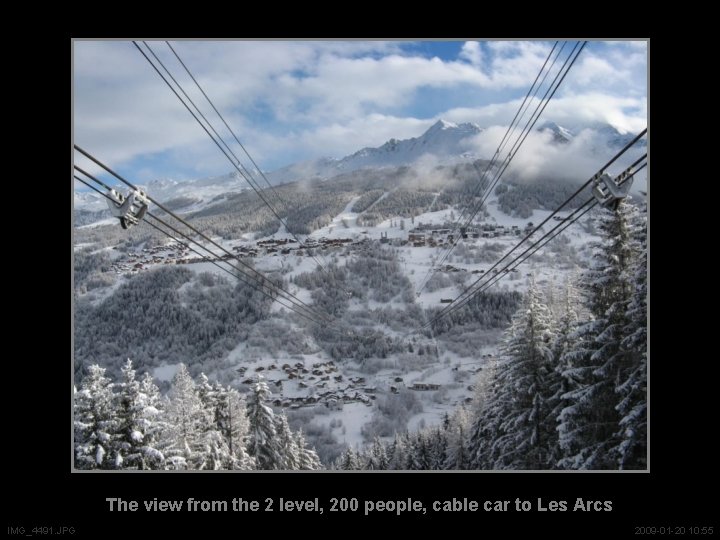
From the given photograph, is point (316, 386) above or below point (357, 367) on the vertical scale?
below

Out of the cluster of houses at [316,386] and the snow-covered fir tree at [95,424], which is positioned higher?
the snow-covered fir tree at [95,424]

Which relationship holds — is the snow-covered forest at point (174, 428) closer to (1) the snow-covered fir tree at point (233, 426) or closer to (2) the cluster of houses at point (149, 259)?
(1) the snow-covered fir tree at point (233, 426)

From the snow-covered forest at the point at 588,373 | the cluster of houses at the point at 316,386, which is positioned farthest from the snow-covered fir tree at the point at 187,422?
the cluster of houses at the point at 316,386

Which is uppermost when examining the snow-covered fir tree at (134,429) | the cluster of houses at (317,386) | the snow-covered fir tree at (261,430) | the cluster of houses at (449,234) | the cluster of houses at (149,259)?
the cluster of houses at (449,234)

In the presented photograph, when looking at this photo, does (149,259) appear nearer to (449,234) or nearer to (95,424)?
(449,234)

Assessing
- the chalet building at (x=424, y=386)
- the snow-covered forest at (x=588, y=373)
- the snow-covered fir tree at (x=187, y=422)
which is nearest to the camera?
the snow-covered forest at (x=588, y=373)

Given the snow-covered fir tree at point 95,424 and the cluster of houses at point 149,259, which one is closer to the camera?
the snow-covered fir tree at point 95,424

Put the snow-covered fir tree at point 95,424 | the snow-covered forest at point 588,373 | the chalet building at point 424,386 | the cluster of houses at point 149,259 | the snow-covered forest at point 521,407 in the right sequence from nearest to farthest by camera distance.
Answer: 1. the snow-covered forest at point 588,373
2. the snow-covered forest at point 521,407
3. the snow-covered fir tree at point 95,424
4. the chalet building at point 424,386
5. the cluster of houses at point 149,259

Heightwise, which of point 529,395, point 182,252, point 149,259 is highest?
point 182,252

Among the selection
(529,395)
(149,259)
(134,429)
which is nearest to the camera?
(134,429)

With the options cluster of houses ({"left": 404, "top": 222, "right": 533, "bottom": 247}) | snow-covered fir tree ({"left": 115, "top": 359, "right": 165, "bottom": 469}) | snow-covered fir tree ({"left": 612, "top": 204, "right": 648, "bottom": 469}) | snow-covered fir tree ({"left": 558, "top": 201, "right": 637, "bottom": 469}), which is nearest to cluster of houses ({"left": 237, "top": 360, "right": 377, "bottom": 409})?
snow-covered fir tree ({"left": 115, "top": 359, "right": 165, "bottom": 469})

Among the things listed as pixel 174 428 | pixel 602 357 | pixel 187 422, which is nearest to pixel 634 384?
pixel 602 357

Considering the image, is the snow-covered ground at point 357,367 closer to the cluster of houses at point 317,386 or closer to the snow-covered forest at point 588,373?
the cluster of houses at point 317,386
